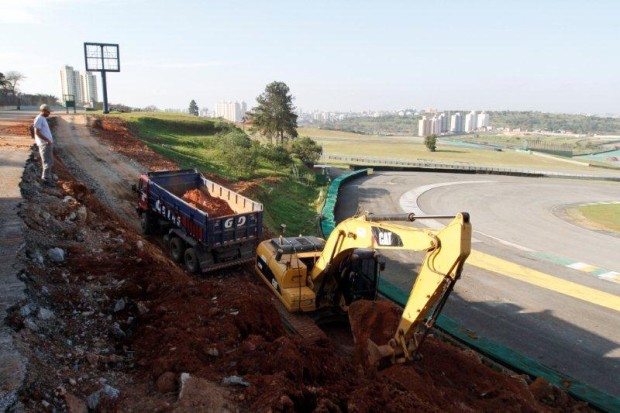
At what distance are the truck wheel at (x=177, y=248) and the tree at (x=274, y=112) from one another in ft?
120

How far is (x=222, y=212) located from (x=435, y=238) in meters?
8.59

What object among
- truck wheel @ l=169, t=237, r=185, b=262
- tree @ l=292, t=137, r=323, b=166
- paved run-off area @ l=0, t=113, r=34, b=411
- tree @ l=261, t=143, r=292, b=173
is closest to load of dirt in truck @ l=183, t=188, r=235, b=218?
truck wheel @ l=169, t=237, r=185, b=262

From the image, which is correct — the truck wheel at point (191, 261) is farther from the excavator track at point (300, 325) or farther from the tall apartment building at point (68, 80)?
the tall apartment building at point (68, 80)

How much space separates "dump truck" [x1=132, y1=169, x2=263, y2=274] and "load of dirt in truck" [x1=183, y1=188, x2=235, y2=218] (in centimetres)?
11

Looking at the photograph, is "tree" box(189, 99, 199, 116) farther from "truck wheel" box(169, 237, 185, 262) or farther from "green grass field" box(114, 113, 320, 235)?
"truck wheel" box(169, 237, 185, 262)

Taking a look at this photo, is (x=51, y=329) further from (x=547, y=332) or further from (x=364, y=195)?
(x=364, y=195)

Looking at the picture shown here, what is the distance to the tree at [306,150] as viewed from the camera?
47188 mm

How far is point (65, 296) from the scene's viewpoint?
24.8 feet

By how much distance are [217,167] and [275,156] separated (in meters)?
9.49

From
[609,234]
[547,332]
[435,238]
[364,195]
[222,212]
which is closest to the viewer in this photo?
[435,238]

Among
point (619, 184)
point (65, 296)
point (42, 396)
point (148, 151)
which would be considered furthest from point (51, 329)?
point (619, 184)

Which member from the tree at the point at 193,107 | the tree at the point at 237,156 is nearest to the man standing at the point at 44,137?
the tree at the point at 237,156

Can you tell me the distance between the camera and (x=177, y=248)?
43.7ft

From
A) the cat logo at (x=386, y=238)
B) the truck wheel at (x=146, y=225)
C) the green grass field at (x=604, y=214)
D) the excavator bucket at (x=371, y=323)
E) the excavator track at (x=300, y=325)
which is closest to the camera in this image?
the cat logo at (x=386, y=238)
